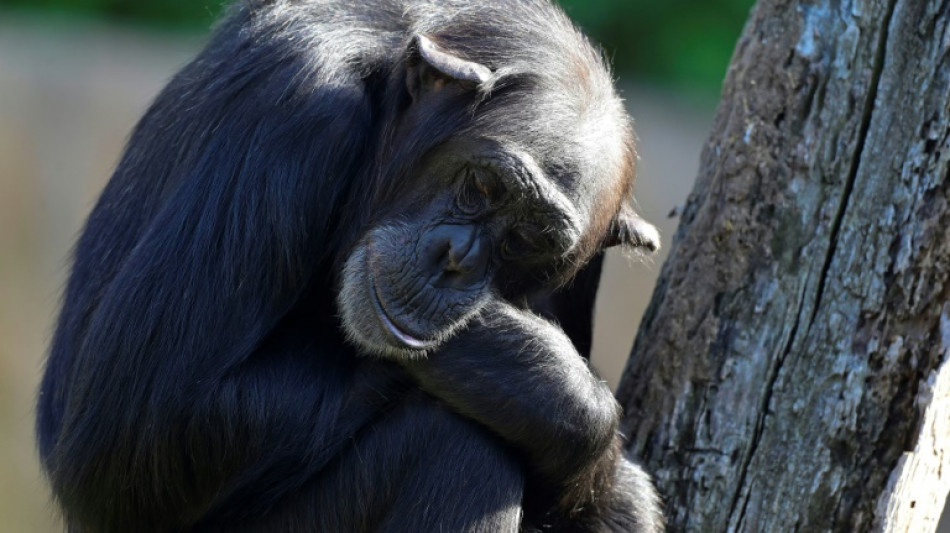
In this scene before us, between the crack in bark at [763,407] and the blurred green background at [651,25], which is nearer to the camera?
the crack in bark at [763,407]

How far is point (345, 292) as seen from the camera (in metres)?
4.00

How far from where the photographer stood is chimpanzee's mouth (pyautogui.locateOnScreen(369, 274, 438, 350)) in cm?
395

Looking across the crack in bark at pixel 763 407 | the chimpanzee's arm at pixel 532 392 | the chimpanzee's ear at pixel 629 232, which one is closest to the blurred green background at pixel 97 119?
the chimpanzee's ear at pixel 629 232

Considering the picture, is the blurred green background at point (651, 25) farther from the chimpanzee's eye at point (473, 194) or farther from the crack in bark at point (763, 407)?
the chimpanzee's eye at point (473, 194)

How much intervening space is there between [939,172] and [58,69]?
A: 7344 millimetres

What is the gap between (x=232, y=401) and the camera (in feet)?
12.5

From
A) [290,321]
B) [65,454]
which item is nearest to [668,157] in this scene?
[290,321]

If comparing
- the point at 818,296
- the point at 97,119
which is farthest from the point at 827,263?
the point at 97,119

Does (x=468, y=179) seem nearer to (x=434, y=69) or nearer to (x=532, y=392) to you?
(x=434, y=69)

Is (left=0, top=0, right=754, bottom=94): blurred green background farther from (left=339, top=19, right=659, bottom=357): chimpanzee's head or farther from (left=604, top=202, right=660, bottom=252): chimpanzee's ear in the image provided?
(left=339, top=19, right=659, bottom=357): chimpanzee's head

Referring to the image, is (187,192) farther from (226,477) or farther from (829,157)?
(829,157)

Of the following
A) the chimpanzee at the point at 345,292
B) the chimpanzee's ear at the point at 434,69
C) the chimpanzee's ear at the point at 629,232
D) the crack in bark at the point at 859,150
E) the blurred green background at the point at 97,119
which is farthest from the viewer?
the blurred green background at the point at 97,119

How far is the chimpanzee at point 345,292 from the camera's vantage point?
3801 mm

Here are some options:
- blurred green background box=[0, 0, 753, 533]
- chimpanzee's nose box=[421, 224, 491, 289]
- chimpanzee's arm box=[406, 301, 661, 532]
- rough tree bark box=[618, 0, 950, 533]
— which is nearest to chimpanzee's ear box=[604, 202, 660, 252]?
rough tree bark box=[618, 0, 950, 533]
